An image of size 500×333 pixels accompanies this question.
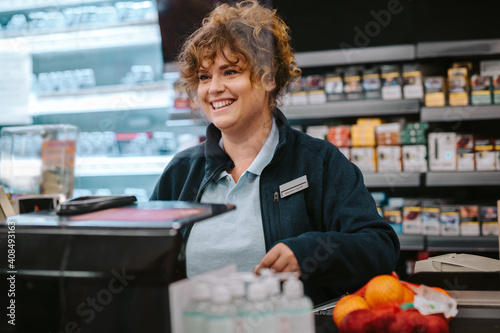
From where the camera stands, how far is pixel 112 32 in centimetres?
331

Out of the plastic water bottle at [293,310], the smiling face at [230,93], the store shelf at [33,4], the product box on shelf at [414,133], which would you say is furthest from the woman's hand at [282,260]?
the store shelf at [33,4]

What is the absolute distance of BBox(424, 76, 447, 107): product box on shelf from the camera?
125 inches

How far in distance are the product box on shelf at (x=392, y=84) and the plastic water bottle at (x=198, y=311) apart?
2.73 metres

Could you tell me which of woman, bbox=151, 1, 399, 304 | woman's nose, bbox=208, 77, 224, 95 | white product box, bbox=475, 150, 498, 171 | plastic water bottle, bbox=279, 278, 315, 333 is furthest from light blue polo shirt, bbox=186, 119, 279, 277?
white product box, bbox=475, 150, 498, 171

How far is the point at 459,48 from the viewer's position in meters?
3.09

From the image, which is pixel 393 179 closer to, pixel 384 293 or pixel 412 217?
pixel 412 217

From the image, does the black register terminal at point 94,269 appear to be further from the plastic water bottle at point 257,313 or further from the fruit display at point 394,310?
the fruit display at point 394,310

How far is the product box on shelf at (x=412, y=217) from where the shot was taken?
3287mm

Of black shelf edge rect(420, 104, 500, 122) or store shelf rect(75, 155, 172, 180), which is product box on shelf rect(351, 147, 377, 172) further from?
store shelf rect(75, 155, 172, 180)

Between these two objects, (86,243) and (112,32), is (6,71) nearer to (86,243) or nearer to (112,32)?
(112,32)

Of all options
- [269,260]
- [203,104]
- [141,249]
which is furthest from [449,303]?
[203,104]

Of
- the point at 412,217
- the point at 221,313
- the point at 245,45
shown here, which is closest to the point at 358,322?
the point at 221,313

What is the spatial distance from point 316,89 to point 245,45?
187cm

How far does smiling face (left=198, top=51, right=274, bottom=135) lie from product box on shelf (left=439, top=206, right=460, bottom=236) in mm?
2084
